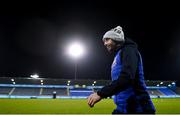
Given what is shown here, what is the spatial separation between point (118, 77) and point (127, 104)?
0.46 metres

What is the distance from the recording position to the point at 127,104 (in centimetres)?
414

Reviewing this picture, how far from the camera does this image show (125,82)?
3891 millimetres

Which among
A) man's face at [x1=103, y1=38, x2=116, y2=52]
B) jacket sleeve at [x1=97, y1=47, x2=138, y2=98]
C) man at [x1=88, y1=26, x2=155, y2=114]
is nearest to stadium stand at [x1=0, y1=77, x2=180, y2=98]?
man's face at [x1=103, y1=38, x2=116, y2=52]

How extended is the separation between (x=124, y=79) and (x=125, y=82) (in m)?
0.04

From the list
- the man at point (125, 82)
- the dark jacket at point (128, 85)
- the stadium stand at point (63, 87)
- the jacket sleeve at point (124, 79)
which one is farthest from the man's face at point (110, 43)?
the stadium stand at point (63, 87)

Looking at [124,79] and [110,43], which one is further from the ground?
[110,43]

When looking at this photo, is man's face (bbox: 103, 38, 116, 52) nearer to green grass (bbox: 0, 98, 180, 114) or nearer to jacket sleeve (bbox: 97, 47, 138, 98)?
jacket sleeve (bbox: 97, 47, 138, 98)

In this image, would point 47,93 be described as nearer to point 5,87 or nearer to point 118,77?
point 5,87

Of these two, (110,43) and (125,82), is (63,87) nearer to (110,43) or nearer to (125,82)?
(110,43)

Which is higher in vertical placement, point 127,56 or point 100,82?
point 100,82

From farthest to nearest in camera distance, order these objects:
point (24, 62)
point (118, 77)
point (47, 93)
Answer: point (24, 62) < point (47, 93) < point (118, 77)

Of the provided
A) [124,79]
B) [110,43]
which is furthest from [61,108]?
[124,79]

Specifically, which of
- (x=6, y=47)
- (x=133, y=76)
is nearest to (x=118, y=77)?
(x=133, y=76)

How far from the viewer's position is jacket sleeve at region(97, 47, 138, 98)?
390 centimetres
